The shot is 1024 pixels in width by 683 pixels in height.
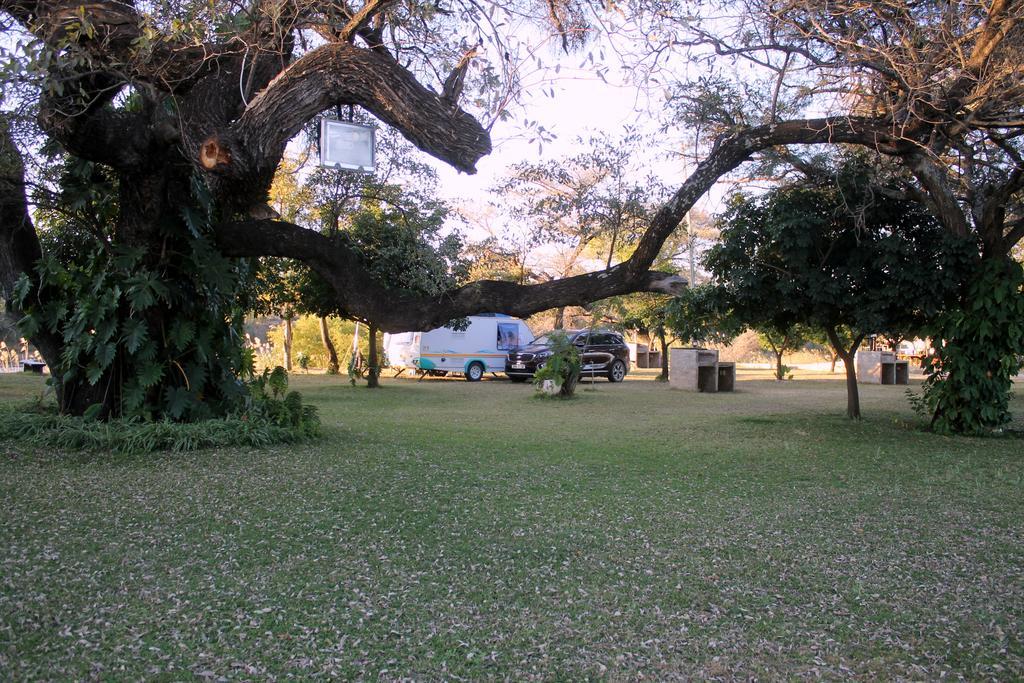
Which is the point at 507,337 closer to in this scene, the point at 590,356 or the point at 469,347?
the point at 469,347

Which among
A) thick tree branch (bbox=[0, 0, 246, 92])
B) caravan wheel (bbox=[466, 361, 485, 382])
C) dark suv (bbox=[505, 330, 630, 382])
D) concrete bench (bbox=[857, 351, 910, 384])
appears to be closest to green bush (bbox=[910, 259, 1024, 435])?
thick tree branch (bbox=[0, 0, 246, 92])

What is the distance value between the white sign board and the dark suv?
1690cm

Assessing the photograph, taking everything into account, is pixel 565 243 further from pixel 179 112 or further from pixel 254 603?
pixel 254 603

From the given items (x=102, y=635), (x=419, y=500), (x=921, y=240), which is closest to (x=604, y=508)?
(x=419, y=500)

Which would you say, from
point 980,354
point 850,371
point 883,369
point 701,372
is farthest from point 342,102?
point 883,369

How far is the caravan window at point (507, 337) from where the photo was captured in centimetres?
2533

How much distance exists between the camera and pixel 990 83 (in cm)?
845

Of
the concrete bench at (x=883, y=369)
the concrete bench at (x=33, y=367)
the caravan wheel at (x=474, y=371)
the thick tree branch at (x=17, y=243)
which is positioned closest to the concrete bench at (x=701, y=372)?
the caravan wheel at (x=474, y=371)

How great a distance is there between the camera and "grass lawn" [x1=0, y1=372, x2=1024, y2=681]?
3.49 meters

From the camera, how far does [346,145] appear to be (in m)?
6.33

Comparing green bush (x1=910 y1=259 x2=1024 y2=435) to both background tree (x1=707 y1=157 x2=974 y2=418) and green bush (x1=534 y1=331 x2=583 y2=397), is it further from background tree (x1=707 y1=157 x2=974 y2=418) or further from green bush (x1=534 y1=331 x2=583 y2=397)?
green bush (x1=534 y1=331 x2=583 y2=397)

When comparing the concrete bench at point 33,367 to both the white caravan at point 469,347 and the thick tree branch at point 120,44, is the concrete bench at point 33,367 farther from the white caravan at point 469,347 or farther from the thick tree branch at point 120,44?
the thick tree branch at point 120,44

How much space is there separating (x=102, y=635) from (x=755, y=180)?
10.8 m

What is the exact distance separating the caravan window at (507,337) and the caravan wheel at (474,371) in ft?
2.87
